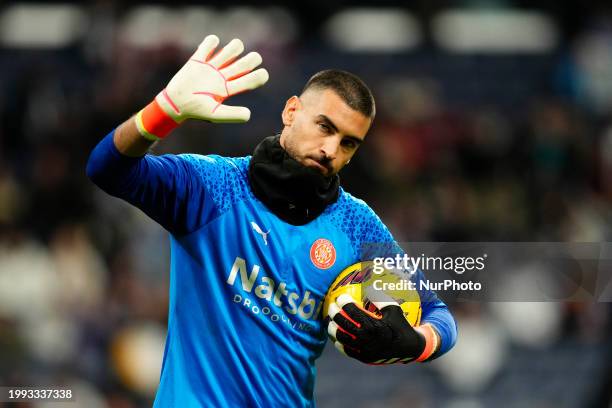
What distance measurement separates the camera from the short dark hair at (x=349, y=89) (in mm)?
3967

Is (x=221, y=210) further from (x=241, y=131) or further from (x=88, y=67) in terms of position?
(x=88, y=67)

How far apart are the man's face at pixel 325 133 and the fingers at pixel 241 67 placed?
38 cm

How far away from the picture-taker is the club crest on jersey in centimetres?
404

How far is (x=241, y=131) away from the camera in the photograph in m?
11.8

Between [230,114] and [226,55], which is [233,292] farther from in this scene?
[226,55]

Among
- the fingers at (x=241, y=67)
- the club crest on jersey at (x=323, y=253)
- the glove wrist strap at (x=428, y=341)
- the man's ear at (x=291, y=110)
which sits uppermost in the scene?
the fingers at (x=241, y=67)

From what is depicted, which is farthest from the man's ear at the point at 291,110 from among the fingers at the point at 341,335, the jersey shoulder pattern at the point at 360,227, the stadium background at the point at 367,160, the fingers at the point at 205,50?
the stadium background at the point at 367,160

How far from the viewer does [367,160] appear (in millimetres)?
10344

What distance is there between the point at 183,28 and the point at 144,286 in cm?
481

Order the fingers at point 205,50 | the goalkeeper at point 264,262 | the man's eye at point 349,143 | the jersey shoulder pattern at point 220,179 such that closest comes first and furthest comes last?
1. the fingers at point 205,50
2. the goalkeeper at point 264,262
3. the jersey shoulder pattern at point 220,179
4. the man's eye at point 349,143

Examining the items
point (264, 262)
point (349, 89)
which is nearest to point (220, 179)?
point (264, 262)

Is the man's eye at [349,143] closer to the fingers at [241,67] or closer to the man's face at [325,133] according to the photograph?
the man's face at [325,133]

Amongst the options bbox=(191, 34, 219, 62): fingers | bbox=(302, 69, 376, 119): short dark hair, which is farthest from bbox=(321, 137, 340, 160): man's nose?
bbox=(191, 34, 219, 62): fingers

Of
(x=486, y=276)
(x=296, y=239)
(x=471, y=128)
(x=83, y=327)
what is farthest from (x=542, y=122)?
(x=296, y=239)
